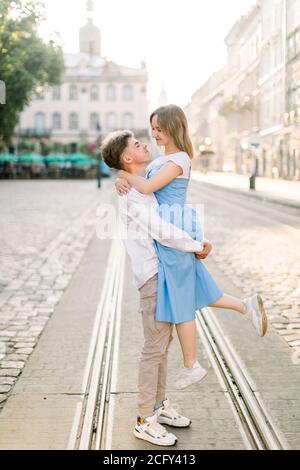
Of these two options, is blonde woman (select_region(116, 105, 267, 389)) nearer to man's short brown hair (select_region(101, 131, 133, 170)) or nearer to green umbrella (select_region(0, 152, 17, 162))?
man's short brown hair (select_region(101, 131, 133, 170))

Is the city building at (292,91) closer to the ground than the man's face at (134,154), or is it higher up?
higher up

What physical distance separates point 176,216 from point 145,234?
187 millimetres

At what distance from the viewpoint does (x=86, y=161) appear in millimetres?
57469

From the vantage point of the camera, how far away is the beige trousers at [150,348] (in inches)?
140

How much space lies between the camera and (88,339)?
5.73 metres

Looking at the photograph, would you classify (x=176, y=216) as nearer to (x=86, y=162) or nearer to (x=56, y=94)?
(x=86, y=162)

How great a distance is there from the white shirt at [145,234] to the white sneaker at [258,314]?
549 mm

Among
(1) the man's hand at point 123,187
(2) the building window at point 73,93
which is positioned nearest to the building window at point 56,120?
(2) the building window at point 73,93

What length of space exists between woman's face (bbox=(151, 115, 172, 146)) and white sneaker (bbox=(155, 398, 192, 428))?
1444mm

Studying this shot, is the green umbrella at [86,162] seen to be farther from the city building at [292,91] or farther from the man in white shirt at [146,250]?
the man in white shirt at [146,250]

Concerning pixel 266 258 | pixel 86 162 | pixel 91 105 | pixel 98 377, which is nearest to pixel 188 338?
pixel 98 377

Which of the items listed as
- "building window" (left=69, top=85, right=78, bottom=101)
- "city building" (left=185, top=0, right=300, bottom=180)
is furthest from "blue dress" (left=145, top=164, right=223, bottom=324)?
"building window" (left=69, top=85, right=78, bottom=101)

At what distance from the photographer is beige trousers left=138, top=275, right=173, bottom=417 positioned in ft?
11.7
